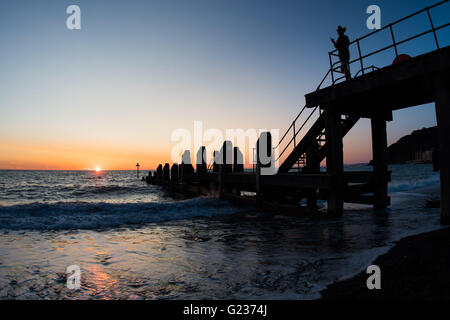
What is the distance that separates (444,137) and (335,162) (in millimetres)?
3059

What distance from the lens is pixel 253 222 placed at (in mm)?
9383

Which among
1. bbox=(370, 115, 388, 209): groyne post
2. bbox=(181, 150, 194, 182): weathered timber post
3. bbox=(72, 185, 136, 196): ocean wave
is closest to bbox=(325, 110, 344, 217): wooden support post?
bbox=(370, 115, 388, 209): groyne post

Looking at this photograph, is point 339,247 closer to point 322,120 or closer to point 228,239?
point 228,239

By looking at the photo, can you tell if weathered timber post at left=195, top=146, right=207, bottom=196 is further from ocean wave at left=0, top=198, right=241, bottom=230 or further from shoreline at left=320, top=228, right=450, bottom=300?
shoreline at left=320, top=228, right=450, bottom=300

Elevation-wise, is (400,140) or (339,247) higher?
(400,140)

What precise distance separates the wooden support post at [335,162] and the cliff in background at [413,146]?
7505 inches

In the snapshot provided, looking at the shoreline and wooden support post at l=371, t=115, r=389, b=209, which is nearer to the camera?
the shoreline

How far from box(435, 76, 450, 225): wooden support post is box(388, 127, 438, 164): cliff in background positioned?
192m

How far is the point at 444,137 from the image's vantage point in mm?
6332

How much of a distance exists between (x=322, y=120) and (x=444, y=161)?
4.65 m

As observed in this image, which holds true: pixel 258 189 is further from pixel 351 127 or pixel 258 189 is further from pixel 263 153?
pixel 351 127

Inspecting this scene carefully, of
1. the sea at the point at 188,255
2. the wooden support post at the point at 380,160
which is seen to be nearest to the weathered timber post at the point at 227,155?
the sea at the point at 188,255

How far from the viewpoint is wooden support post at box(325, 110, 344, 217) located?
8.74m

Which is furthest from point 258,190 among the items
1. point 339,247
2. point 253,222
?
point 339,247
